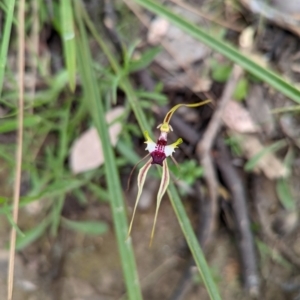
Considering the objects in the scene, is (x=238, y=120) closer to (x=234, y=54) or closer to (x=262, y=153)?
(x=262, y=153)

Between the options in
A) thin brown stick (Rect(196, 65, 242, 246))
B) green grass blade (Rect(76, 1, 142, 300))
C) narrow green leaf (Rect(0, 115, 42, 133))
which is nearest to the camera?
green grass blade (Rect(76, 1, 142, 300))

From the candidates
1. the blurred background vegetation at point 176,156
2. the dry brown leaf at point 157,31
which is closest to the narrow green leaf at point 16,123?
the blurred background vegetation at point 176,156

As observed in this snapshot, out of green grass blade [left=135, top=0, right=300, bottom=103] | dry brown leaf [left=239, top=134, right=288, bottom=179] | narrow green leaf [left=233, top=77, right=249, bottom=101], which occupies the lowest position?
dry brown leaf [left=239, top=134, right=288, bottom=179]

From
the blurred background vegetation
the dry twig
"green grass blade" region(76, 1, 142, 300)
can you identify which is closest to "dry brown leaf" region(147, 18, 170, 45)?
the blurred background vegetation

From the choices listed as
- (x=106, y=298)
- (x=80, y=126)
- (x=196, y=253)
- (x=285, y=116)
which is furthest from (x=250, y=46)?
(x=106, y=298)

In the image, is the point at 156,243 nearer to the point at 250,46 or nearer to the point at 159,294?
the point at 159,294

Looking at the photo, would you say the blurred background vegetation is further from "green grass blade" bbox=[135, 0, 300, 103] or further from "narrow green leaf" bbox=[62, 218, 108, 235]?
"green grass blade" bbox=[135, 0, 300, 103]

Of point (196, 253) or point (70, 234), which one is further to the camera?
point (70, 234)
